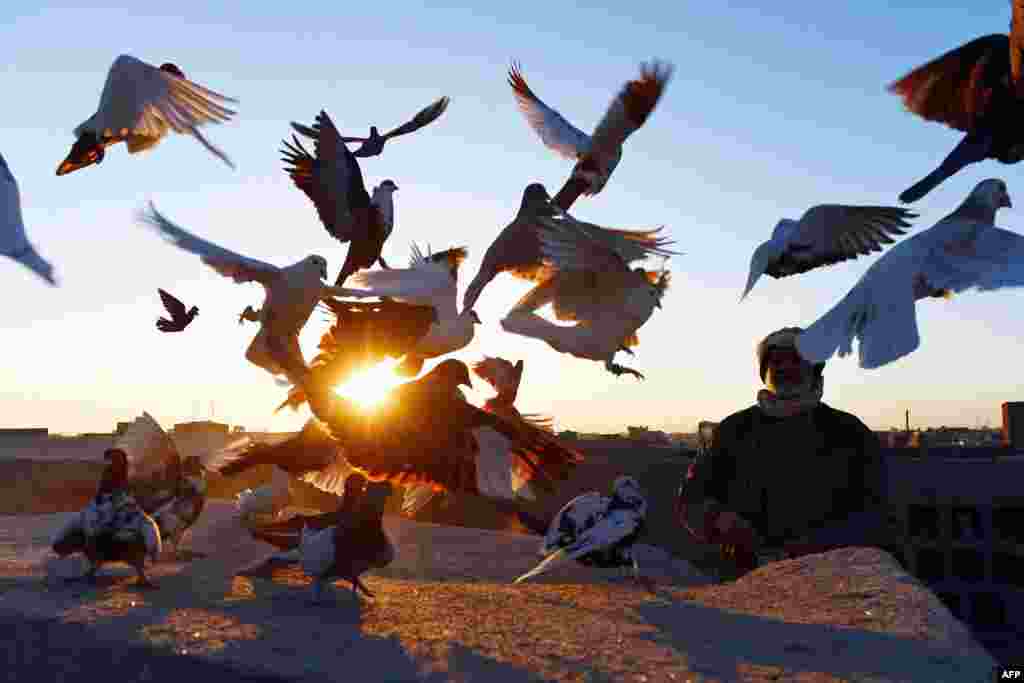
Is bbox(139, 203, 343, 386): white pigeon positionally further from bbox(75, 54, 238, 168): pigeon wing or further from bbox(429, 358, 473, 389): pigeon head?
bbox(75, 54, 238, 168): pigeon wing

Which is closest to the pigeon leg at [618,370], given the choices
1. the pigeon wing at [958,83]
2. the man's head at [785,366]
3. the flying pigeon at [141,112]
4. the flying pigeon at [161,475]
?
the man's head at [785,366]

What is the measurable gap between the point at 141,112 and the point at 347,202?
1.25 metres

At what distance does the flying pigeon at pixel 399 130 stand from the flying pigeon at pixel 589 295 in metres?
1.07

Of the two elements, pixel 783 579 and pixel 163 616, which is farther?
pixel 783 579

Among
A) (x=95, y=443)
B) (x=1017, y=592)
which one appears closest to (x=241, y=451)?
(x=1017, y=592)

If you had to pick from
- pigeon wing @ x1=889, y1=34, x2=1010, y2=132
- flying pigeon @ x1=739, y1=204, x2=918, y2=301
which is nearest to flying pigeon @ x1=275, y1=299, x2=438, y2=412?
flying pigeon @ x1=739, y1=204, x2=918, y2=301

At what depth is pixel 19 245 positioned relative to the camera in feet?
11.4

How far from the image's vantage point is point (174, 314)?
159 inches

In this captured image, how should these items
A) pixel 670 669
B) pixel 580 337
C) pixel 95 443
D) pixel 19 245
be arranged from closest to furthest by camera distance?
1. pixel 670 669
2. pixel 19 245
3. pixel 580 337
4. pixel 95 443

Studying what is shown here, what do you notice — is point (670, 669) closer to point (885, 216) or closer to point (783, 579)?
point (783, 579)

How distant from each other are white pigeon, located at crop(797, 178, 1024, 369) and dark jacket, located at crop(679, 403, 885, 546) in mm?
1933

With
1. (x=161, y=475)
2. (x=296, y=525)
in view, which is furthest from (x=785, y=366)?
(x=161, y=475)

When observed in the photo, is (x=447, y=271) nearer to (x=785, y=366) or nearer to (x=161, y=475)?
(x=785, y=366)

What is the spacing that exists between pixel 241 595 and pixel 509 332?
1948 millimetres
